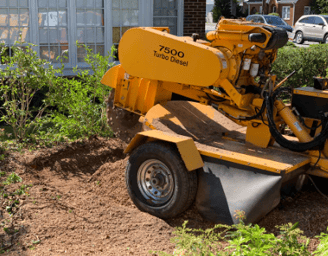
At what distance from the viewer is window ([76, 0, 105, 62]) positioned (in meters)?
10.1

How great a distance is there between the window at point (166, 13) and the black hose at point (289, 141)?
21.4ft

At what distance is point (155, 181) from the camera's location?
510 cm

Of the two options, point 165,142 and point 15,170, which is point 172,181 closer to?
point 165,142

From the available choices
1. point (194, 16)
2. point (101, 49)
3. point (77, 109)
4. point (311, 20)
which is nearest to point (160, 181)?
point (77, 109)

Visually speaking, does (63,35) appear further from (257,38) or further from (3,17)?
(257,38)

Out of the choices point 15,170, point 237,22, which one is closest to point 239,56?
point 237,22

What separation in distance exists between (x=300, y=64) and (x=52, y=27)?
591 centimetres

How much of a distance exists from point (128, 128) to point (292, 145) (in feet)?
7.74

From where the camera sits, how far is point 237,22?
16.9 feet

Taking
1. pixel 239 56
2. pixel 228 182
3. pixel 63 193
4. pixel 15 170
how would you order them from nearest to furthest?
pixel 228 182 < pixel 239 56 < pixel 63 193 < pixel 15 170

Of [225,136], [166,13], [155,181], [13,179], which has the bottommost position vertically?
[13,179]

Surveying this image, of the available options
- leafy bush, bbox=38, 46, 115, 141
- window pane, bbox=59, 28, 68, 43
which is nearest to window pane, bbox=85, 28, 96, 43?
window pane, bbox=59, 28, 68, 43

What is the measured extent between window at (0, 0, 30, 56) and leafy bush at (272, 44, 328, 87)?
19.5 ft

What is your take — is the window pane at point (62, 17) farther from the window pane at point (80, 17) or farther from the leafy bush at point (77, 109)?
the leafy bush at point (77, 109)
